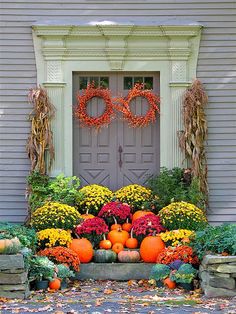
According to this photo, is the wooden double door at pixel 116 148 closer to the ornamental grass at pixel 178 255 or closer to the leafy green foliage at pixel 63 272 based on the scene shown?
the ornamental grass at pixel 178 255

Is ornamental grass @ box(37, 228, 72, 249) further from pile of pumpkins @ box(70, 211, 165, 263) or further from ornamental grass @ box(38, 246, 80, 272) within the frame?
ornamental grass @ box(38, 246, 80, 272)

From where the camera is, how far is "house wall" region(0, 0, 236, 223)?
11547mm

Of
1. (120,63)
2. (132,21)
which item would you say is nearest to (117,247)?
(120,63)

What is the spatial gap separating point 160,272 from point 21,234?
5.74 ft

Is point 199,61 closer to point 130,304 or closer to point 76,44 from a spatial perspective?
point 76,44

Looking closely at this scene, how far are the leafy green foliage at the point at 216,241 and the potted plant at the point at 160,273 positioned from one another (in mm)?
442

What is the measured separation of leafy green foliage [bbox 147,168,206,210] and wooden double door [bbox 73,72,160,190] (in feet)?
1.38

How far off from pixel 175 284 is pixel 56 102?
3.76 metres

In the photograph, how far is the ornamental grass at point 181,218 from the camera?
33.8 feet

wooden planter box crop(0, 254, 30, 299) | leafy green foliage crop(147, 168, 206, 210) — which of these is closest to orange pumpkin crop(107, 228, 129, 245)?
leafy green foliage crop(147, 168, 206, 210)

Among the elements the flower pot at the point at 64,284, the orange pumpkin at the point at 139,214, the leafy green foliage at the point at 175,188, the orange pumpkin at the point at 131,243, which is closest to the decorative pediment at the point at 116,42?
the leafy green foliage at the point at 175,188

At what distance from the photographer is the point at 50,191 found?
11227 mm

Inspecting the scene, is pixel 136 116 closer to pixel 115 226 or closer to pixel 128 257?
pixel 115 226

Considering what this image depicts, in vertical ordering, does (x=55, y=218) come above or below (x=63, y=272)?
above
